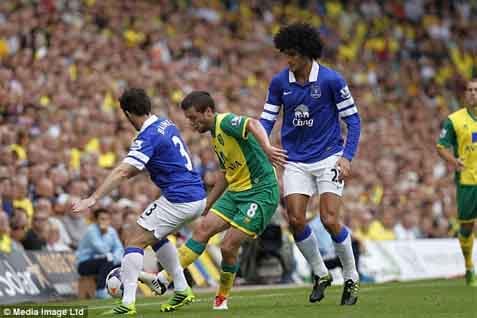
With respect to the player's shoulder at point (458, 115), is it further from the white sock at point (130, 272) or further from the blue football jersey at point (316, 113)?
the white sock at point (130, 272)

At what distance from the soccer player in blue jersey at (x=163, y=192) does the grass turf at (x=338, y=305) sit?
382 millimetres

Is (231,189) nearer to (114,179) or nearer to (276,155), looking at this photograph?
(276,155)

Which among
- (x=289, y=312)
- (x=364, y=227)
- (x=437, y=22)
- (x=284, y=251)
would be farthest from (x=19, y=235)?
(x=437, y=22)

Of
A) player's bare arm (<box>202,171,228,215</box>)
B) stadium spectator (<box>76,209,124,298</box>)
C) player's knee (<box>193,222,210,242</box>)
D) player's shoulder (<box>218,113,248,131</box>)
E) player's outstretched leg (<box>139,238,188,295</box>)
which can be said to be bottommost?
stadium spectator (<box>76,209,124,298</box>)

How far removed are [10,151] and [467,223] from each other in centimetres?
702

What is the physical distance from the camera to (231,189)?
1230 cm

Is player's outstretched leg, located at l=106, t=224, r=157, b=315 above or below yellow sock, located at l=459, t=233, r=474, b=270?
above

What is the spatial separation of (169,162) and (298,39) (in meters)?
1.83

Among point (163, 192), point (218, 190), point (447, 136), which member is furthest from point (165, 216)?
point (447, 136)

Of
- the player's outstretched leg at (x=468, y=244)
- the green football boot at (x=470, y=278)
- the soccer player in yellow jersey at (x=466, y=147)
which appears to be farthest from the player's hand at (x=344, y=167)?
the green football boot at (x=470, y=278)

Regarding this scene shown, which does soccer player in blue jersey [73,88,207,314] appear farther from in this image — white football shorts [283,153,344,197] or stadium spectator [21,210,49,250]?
stadium spectator [21,210,49,250]

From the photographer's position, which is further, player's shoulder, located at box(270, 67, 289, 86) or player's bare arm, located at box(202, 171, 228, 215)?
player's shoulder, located at box(270, 67, 289, 86)

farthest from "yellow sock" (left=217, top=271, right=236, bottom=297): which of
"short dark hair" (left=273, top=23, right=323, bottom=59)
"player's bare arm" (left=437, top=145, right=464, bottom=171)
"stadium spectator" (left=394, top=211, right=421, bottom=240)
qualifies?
"stadium spectator" (left=394, top=211, right=421, bottom=240)

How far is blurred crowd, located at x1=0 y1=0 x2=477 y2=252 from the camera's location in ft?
62.5
